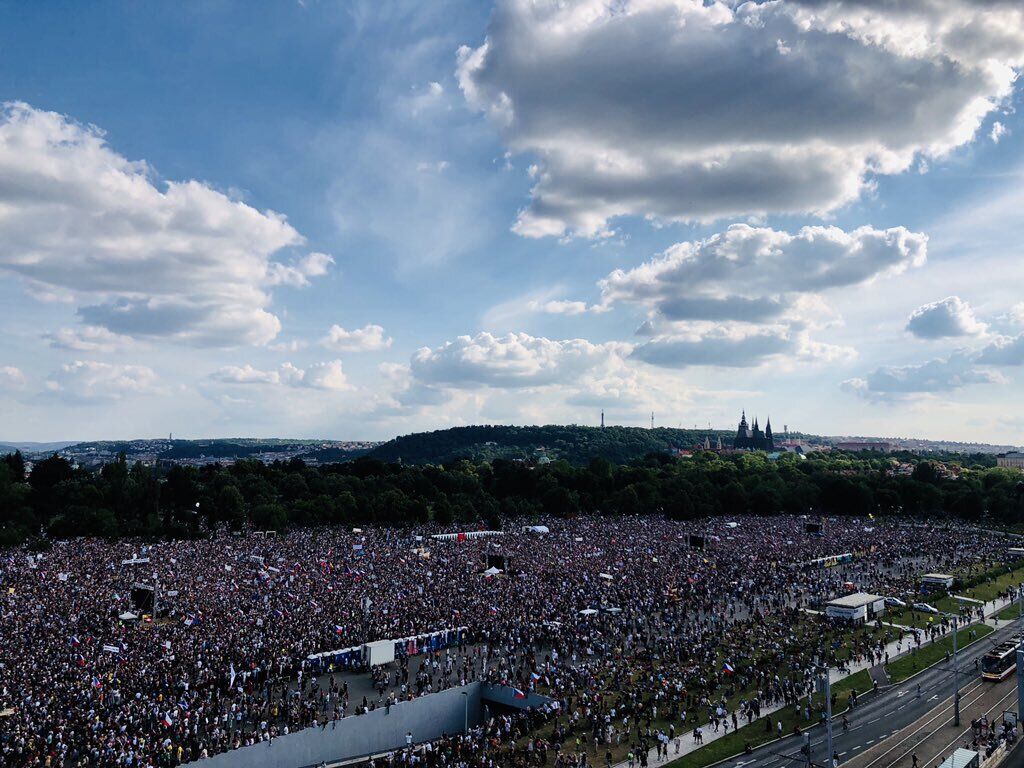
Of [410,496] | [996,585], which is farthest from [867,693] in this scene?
[410,496]

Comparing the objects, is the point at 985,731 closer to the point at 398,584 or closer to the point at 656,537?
the point at 398,584

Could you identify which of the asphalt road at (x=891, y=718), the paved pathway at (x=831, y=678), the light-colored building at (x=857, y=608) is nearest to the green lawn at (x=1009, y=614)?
the paved pathway at (x=831, y=678)

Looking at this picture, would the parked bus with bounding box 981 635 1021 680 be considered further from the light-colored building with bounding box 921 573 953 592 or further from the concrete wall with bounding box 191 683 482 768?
the concrete wall with bounding box 191 683 482 768

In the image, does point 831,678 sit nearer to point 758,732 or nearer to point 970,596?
point 758,732

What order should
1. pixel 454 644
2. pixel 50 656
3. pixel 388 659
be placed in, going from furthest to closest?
pixel 454 644
pixel 388 659
pixel 50 656

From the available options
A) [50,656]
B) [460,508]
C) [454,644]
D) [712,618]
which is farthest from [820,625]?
[460,508]

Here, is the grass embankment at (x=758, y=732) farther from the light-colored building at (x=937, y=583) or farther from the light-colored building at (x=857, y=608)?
the light-colored building at (x=937, y=583)

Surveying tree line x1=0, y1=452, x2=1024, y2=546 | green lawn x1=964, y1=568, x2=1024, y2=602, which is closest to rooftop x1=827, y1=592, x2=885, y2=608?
green lawn x1=964, y1=568, x2=1024, y2=602

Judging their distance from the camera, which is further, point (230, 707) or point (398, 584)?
point (398, 584)

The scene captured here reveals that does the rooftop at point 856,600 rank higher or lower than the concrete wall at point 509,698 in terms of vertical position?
higher
